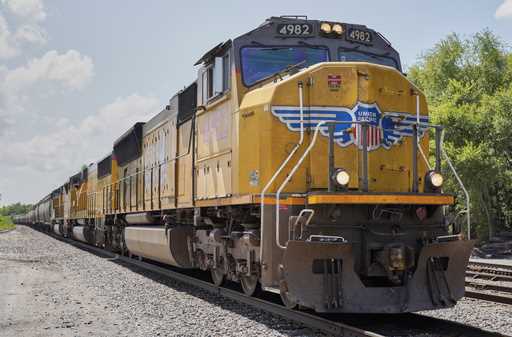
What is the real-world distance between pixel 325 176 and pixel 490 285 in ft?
15.2

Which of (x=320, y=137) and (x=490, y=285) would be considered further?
(x=490, y=285)

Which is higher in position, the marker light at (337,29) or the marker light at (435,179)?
the marker light at (337,29)

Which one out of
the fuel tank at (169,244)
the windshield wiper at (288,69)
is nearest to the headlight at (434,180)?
the windshield wiper at (288,69)

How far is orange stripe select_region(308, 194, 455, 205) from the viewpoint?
20.0 ft

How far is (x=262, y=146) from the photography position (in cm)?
697

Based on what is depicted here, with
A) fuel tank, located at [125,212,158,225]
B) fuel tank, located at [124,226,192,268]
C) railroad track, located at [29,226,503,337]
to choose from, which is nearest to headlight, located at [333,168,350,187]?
railroad track, located at [29,226,503,337]

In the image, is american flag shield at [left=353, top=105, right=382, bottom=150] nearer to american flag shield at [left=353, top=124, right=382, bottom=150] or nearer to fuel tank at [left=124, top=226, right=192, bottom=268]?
american flag shield at [left=353, top=124, right=382, bottom=150]

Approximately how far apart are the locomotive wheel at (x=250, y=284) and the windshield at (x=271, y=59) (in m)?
2.54

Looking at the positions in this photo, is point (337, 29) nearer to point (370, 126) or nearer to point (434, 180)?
point (370, 126)

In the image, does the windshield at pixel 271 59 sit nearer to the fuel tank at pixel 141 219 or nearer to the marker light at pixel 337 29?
the marker light at pixel 337 29

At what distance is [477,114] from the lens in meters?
25.7

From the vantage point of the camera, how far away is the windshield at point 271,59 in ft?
25.0

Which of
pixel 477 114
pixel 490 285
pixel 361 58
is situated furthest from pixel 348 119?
pixel 477 114

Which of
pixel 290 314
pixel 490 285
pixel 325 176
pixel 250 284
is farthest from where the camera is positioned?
pixel 490 285
